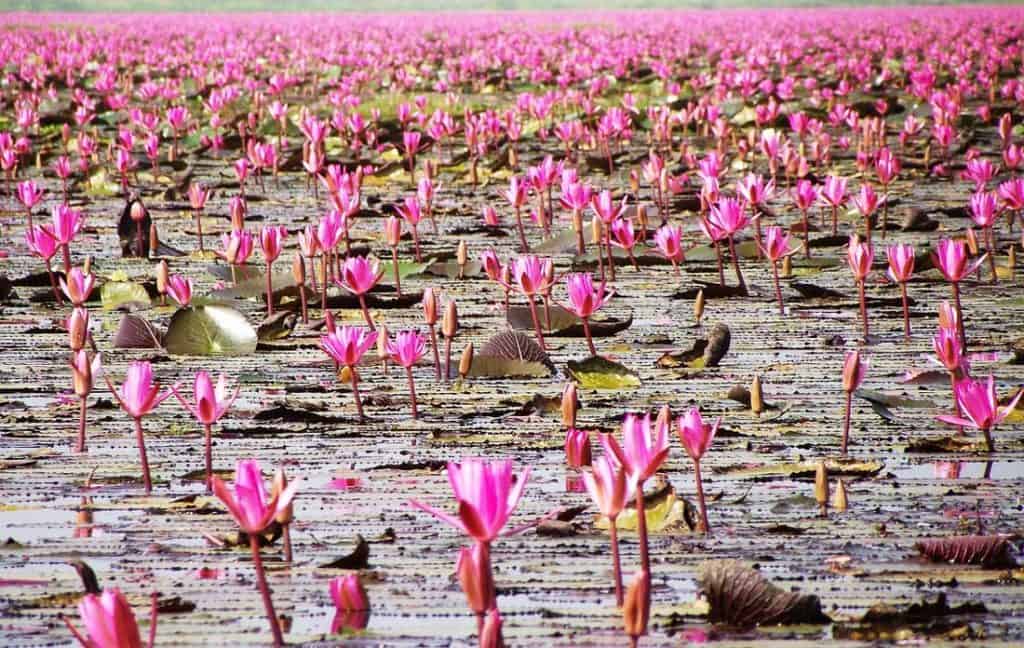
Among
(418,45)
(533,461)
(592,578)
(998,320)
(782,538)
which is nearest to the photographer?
(592,578)

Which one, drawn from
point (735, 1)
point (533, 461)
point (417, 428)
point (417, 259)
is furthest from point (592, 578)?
point (735, 1)

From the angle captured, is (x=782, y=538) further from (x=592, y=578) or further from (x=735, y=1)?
(x=735, y=1)

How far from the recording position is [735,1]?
81250 mm

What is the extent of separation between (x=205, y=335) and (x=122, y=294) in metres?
1.00

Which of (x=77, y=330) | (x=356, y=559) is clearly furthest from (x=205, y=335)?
(x=356, y=559)

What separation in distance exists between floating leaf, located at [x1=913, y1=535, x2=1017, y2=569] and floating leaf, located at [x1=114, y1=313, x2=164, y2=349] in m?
2.76

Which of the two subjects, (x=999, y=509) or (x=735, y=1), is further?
(x=735, y=1)

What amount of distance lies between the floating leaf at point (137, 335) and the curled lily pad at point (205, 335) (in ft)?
0.25

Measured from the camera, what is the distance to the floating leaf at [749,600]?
7.51 feet

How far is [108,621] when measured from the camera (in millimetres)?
1759

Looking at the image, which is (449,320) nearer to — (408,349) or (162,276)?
(408,349)

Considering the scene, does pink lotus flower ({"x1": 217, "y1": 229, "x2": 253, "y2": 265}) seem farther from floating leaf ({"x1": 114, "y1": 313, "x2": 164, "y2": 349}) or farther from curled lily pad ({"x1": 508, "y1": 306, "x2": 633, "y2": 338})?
curled lily pad ({"x1": 508, "y1": 306, "x2": 633, "y2": 338})

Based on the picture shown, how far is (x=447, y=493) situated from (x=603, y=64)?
686 inches

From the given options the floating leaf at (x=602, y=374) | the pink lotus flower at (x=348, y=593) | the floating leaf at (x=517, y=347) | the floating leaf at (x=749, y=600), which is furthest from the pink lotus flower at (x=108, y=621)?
the floating leaf at (x=517, y=347)
